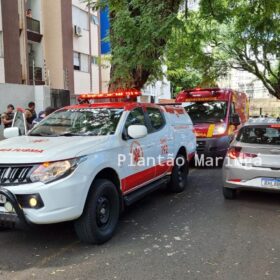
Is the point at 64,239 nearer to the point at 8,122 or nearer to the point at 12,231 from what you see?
the point at 12,231

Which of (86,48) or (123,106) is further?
(86,48)

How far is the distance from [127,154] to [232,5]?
792 cm

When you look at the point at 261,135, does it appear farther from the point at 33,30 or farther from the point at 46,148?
the point at 33,30

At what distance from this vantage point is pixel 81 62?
26156 mm

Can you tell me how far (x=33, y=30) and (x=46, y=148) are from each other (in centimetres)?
1974

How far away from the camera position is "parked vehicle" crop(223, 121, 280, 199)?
624 cm

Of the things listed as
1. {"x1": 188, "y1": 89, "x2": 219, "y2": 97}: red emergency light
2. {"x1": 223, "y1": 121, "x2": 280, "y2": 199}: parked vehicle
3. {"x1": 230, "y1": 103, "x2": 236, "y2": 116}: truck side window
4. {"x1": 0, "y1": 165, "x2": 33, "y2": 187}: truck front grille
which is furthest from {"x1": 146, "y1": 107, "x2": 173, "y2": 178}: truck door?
{"x1": 188, "y1": 89, "x2": 219, "y2": 97}: red emergency light

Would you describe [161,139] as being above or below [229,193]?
above

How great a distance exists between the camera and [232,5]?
37.6 feet

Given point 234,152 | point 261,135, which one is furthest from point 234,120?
point 234,152

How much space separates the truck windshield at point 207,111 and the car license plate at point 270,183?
15.8ft

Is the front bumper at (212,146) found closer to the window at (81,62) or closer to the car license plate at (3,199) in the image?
the car license plate at (3,199)

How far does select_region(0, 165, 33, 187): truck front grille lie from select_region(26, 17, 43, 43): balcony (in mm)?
19270

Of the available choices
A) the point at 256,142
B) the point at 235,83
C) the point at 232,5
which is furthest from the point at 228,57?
the point at 235,83
